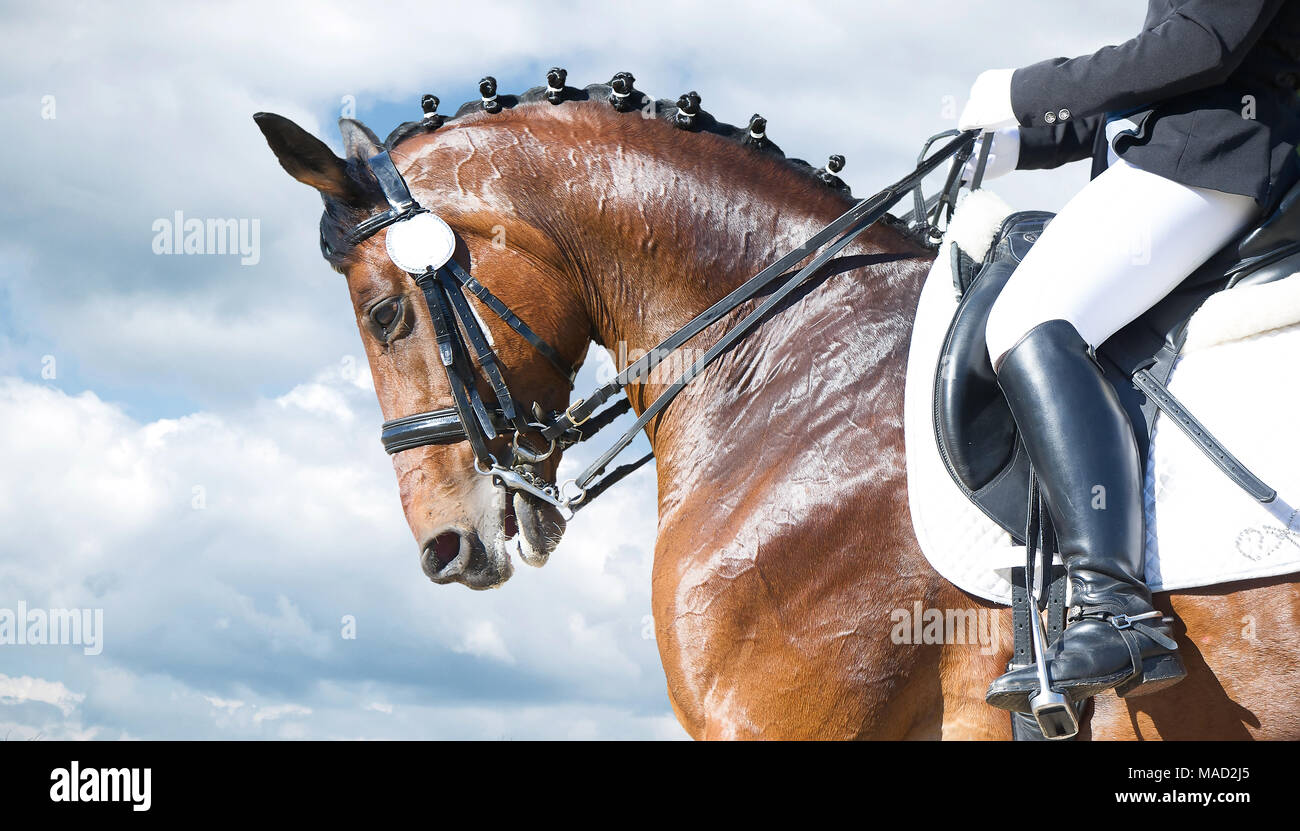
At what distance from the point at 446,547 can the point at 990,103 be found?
3031 millimetres

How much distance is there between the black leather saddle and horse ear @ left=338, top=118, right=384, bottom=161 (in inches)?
113

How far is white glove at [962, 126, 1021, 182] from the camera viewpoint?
185 inches

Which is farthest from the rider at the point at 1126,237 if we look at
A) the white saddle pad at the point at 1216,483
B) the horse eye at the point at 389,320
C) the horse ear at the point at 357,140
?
the horse ear at the point at 357,140

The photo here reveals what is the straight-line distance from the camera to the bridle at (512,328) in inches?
184

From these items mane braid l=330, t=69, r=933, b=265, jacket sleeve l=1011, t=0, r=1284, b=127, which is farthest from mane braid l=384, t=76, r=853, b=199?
jacket sleeve l=1011, t=0, r=1284, b=127

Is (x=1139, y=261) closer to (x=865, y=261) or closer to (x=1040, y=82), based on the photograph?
(x=1040, y=82)

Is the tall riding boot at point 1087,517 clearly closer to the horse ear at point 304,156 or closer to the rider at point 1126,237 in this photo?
the rider at point 1126,237

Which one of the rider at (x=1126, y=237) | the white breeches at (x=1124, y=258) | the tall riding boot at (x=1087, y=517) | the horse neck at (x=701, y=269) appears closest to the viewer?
the tall riding boot at (x=1087, y=517)

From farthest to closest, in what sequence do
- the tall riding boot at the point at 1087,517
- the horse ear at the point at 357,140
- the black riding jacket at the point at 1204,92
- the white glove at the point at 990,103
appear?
the horse ear at the point at 357,140 → the white glove at the point at 990,103 → the black riding jacket at the point at 1204,92 → the tall riding boot at the point at 1087,517

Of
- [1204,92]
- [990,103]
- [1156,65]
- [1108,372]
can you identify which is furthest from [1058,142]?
[1108,372]

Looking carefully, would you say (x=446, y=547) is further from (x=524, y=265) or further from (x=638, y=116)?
(x=638, y=116)

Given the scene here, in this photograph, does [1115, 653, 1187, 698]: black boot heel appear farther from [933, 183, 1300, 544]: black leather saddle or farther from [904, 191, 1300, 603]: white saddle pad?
[933, 183, 1300, 544]: black leather saddle

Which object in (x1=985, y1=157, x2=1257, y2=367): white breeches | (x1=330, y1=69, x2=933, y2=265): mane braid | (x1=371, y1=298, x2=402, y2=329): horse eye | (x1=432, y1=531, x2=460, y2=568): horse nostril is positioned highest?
(x1=330, y1=69, x2=933, y2=265): mane braid

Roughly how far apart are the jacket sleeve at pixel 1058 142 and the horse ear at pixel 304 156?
313cm
